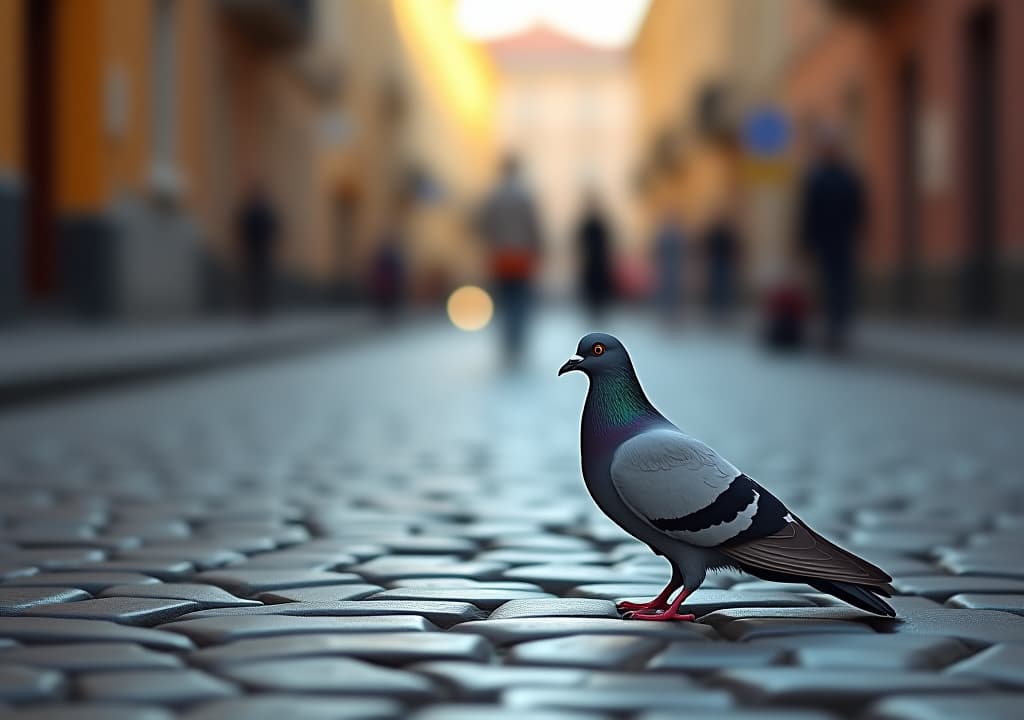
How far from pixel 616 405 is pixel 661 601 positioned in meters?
→ 0.43

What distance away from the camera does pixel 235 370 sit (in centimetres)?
1410

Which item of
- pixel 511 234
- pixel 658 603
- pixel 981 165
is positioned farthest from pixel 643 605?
pixel 981 165

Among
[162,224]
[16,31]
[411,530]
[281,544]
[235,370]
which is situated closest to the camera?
[281,544]

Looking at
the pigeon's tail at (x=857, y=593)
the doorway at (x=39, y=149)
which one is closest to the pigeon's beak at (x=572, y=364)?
the pigeon's tail at (x=857, y=593)

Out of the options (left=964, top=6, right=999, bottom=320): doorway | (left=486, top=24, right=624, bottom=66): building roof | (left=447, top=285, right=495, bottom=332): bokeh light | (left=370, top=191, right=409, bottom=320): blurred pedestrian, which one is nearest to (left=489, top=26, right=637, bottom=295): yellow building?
(left=486, top=24, right=624, bottom=66): building roof

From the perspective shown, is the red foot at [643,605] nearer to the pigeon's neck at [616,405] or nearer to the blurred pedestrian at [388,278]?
the pigeon's neck at [616,405]

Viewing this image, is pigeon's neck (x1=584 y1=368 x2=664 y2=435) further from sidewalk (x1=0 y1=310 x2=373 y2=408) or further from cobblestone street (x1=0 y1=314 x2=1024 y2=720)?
sidewalk (x1=0 y1=310 x2=373 y2=408)

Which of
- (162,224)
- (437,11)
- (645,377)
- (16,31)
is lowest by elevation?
(645,377)

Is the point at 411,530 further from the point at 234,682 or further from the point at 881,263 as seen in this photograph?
the point at 881,263

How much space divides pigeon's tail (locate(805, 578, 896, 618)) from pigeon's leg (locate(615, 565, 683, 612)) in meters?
0.27

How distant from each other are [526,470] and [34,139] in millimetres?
14808

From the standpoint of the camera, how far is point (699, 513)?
8.48 feet

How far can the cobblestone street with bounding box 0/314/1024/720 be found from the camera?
2289 millimetres

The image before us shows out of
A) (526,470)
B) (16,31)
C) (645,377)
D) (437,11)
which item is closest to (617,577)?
(526,470)
